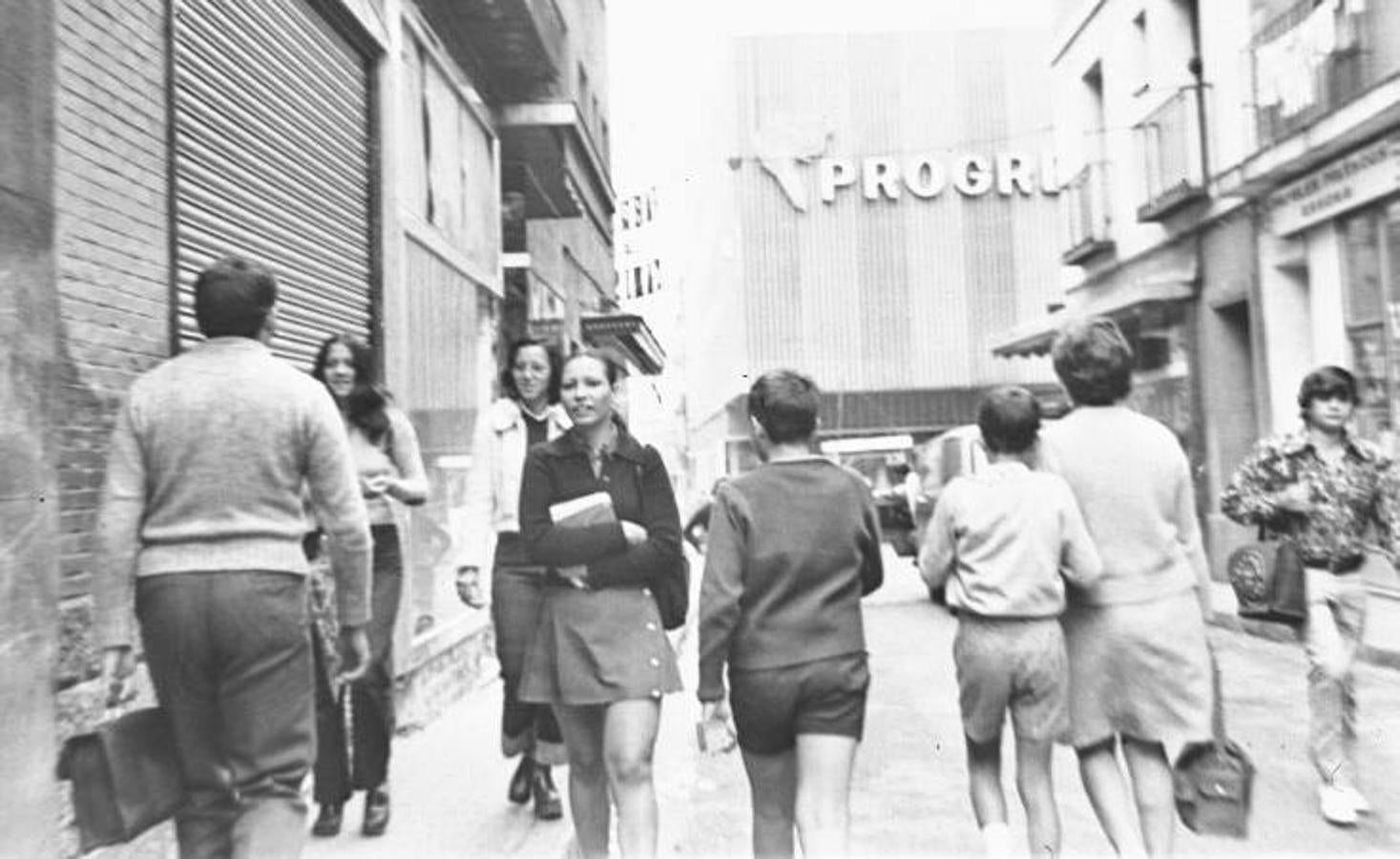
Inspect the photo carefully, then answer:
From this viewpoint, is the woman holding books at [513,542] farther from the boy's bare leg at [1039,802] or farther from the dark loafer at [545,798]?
the boy's bare leg at [1039,802]

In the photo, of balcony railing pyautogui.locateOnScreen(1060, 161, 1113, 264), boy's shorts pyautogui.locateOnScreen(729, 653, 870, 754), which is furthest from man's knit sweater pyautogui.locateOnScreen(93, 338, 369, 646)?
balcony railing pyautogui.locateOnScreen(1060, 161, 1113, 264)

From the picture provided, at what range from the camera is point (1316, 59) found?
41.0ft

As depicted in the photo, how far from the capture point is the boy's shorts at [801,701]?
140 inches

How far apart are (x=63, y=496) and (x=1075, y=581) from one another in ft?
10.2

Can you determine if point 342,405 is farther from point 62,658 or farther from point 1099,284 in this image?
point 1099,284

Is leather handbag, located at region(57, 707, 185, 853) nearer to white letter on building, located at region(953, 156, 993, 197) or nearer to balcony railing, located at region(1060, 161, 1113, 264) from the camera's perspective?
balcony railing, located at region(1060, 161, 1113, 264)

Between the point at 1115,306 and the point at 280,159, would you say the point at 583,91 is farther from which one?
the point at 280,159

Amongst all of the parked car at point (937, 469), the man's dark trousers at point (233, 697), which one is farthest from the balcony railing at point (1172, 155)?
the man's dark trousers at point (233, 697)

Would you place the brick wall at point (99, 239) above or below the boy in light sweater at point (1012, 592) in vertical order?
above

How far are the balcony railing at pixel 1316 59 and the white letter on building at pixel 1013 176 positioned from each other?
3099cm

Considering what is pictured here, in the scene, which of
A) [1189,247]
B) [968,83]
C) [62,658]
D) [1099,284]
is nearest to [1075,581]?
[62,658]

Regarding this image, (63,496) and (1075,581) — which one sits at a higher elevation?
(63,496)

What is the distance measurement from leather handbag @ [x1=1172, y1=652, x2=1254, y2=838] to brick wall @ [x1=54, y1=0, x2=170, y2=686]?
333cm

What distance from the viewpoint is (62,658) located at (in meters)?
3.89
